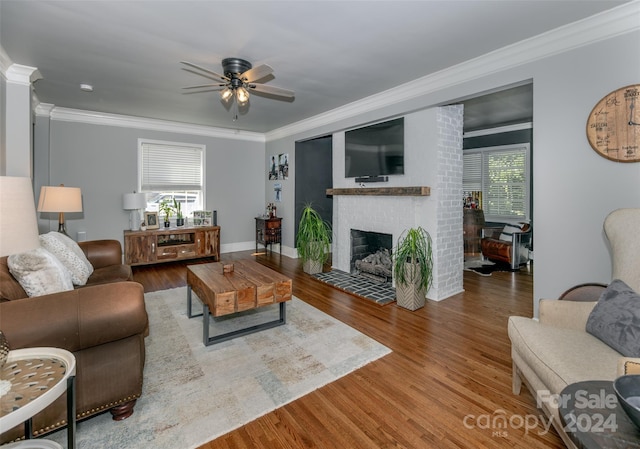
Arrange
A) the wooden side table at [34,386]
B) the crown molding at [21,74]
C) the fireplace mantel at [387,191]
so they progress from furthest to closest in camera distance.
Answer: the fireplace mantel at [387,191], the crown molding at [21,74], the wooden side table at [34,386]

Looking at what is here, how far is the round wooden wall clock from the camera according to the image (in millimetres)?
2238

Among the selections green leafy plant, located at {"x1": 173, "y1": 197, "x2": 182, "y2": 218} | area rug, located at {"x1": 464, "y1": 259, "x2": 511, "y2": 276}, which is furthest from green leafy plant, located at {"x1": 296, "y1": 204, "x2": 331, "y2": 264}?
green leafy plant, located at {"x1": 173, "y1": 197, "x2": 182, "y2": 218}

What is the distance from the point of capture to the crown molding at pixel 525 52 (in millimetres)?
2271

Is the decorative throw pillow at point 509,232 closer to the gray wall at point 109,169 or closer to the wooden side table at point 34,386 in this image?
the gray wall at point 109,169

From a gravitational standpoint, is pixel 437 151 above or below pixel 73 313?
above

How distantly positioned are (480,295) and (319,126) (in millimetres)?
3657

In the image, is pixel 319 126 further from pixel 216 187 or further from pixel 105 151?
pixel 105 151

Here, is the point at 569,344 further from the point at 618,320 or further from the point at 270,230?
the point at 270,230

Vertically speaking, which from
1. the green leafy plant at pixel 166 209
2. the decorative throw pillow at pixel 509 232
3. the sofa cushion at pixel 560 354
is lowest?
the sofa cushion at pixel 560 354

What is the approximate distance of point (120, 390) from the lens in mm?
1730

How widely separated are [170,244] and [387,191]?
4031 mm

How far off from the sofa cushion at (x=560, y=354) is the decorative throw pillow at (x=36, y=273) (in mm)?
2853

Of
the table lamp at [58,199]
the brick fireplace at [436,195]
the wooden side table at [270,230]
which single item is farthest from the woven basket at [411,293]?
the table lamp at [58,199]

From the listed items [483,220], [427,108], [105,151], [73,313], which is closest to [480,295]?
[427,108]
